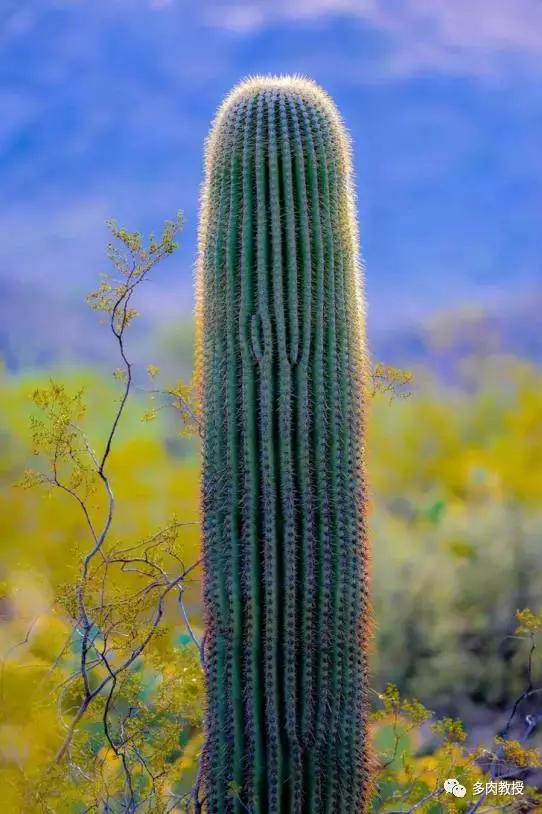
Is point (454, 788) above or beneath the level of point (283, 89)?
beneath

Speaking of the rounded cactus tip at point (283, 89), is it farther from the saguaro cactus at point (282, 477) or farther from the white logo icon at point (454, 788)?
the white logo icon at point (454, 788)

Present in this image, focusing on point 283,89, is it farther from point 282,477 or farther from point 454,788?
point 454,788

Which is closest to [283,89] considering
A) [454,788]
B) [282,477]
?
[282,477]

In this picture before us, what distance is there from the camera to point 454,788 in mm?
2549

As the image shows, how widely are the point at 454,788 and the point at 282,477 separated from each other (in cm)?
98

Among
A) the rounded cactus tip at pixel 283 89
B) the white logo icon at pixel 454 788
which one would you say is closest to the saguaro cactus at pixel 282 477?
the rounded cactus tip at pixel 283 89

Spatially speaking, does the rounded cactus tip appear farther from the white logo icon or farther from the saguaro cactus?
the white logo icon

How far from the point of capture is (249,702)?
213 cm

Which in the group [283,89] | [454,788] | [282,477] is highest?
[283,89]

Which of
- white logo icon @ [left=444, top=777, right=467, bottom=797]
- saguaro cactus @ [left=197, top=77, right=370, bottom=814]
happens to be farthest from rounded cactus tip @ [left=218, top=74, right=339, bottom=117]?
white logo icon @ [left=444, top=777, right=467, bottom=797]

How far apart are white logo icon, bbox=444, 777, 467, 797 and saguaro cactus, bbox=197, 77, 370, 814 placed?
41 centimetres

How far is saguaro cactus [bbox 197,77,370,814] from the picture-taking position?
209cm

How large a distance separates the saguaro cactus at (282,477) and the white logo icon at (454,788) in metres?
0.41

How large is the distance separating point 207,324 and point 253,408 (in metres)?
0.22
